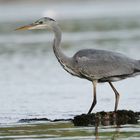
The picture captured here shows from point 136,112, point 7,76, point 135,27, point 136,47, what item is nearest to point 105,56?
point 136,112

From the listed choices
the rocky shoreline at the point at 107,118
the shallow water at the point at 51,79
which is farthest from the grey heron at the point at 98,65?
the shallow water at the point at 51,79

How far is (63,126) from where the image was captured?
12.7 metres

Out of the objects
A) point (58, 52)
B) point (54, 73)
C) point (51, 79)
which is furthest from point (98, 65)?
point (54, 73)

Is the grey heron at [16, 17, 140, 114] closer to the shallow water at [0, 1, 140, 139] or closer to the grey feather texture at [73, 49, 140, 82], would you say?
the grey feather texture at [73, 49, 140, 82]

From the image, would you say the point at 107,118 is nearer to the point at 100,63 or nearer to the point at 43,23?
the point at 100,63

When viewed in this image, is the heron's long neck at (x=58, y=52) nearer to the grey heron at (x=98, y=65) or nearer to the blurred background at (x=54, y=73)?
the grey heron at (x=98, y=65)

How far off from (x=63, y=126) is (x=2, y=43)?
19841mm

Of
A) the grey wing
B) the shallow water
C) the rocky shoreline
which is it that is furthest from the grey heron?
the shallow water

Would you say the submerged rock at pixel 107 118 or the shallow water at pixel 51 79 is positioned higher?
the shallow water at pixel 51 79

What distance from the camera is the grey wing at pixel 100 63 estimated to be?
13.7 metres

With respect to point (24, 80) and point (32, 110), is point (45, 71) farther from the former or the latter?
point (32, 110)

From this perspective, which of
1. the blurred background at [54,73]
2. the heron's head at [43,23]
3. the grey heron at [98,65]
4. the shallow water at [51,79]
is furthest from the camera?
the blurred background at [54,73]

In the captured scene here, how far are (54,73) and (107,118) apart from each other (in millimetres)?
8288

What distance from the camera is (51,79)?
19.9 m
